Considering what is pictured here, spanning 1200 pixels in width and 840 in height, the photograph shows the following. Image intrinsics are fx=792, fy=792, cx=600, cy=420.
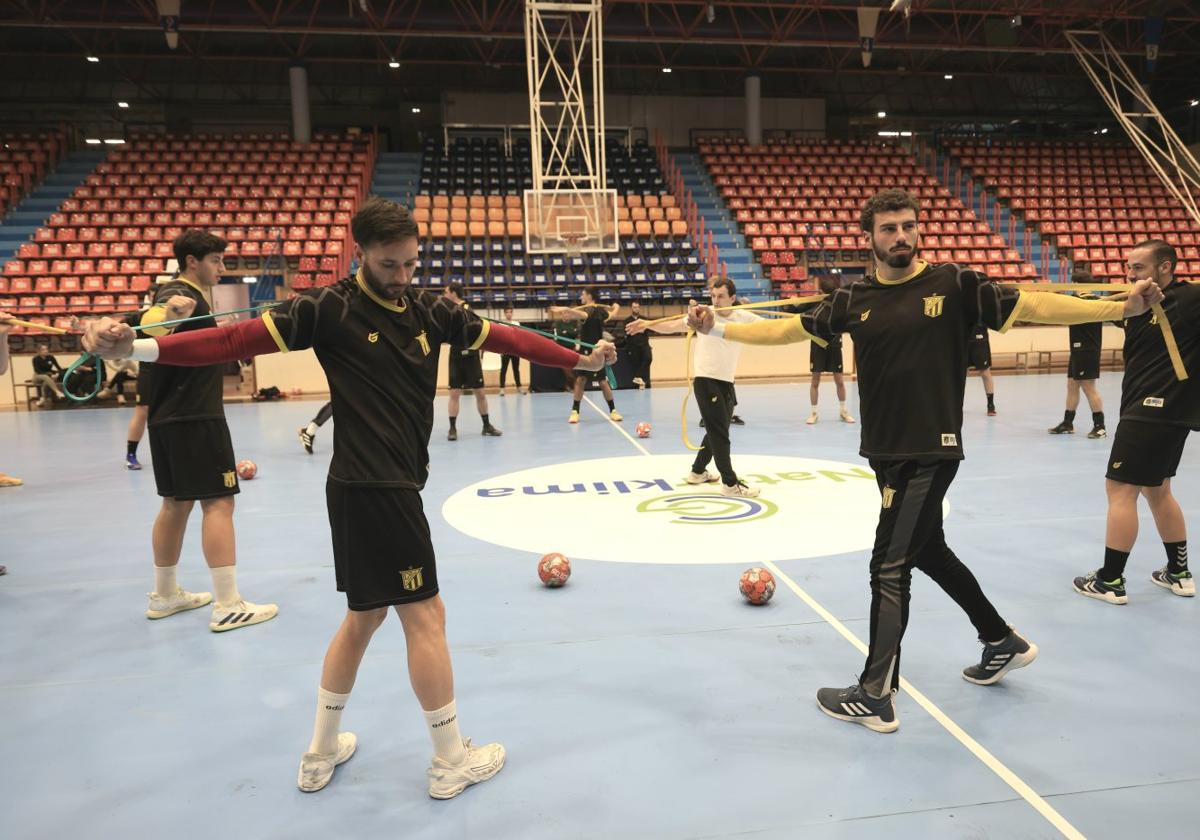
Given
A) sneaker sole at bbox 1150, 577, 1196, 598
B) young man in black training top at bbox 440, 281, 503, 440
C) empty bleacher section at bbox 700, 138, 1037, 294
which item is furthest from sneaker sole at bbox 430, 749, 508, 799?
empty bleacher section at bbox 700, 138, 1037, 294

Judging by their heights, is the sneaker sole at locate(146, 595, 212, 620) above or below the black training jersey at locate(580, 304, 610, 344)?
below

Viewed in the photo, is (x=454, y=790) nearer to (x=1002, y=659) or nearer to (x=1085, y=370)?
(x=1002, y=659)

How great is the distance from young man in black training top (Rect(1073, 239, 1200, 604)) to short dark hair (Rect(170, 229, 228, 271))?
457 cm

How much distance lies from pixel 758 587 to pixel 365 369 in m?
2.50

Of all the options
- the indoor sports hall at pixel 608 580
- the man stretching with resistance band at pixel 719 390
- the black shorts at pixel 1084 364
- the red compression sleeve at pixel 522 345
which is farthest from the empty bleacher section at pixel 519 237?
the red compression sleeve at pixel 522 345

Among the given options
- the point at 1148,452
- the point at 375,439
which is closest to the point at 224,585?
the point at 375,439

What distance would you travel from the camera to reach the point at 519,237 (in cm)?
2081

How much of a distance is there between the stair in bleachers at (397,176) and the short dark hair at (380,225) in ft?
70.0

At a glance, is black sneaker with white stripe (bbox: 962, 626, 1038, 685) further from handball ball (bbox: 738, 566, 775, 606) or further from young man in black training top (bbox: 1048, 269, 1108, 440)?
young man in black training top (bbox: 1048, 269, 1108, 440)

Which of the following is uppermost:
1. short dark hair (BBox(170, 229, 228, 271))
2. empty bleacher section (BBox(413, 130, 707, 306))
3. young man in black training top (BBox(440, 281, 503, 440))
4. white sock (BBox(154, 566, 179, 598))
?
empty bleacher section (BBox(413, 130, 707, 306))

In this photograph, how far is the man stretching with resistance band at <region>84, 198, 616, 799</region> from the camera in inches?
94.7

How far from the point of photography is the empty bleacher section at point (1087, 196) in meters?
22.4

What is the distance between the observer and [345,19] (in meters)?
20.5

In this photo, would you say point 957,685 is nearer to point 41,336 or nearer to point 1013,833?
point 1013,833
